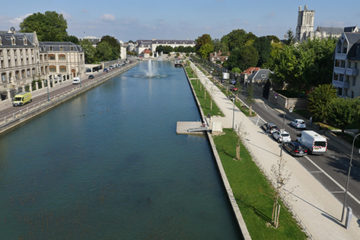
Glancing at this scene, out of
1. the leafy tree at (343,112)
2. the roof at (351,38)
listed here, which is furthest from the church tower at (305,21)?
the leafy tree at (343,112)

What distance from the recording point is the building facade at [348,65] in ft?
164

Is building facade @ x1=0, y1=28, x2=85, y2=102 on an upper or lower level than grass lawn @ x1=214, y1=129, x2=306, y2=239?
upper

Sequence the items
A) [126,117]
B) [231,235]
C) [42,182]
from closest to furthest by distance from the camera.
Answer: [231,235]
[42,182]
[126,117]

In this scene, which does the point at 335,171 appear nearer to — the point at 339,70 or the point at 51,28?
the point at 339,70

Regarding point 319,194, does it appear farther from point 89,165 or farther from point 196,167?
point 89,165

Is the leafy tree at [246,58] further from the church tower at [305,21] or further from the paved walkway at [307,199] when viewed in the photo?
the church tower at [305,21]

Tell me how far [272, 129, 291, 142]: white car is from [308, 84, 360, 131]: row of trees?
6.78 m

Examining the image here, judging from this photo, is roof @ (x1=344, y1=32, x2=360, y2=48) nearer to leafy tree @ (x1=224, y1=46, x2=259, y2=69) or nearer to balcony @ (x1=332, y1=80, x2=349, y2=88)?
balcony @ (x1=332, y1=80, x2=349, y2=88)

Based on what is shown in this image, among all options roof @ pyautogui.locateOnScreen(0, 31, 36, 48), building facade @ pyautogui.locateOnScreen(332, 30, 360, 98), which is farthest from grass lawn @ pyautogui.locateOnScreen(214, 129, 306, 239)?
roof @ pyautogui.locateOnScreen(0, 31, 36, 48)

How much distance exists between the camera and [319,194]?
2519cm

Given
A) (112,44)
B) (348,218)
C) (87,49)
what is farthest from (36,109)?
(112,44)

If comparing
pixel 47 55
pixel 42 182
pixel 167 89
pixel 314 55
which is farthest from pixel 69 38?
pixel 42 182

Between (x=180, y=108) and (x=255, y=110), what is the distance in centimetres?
1502

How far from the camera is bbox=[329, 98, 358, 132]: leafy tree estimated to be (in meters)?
37.8
